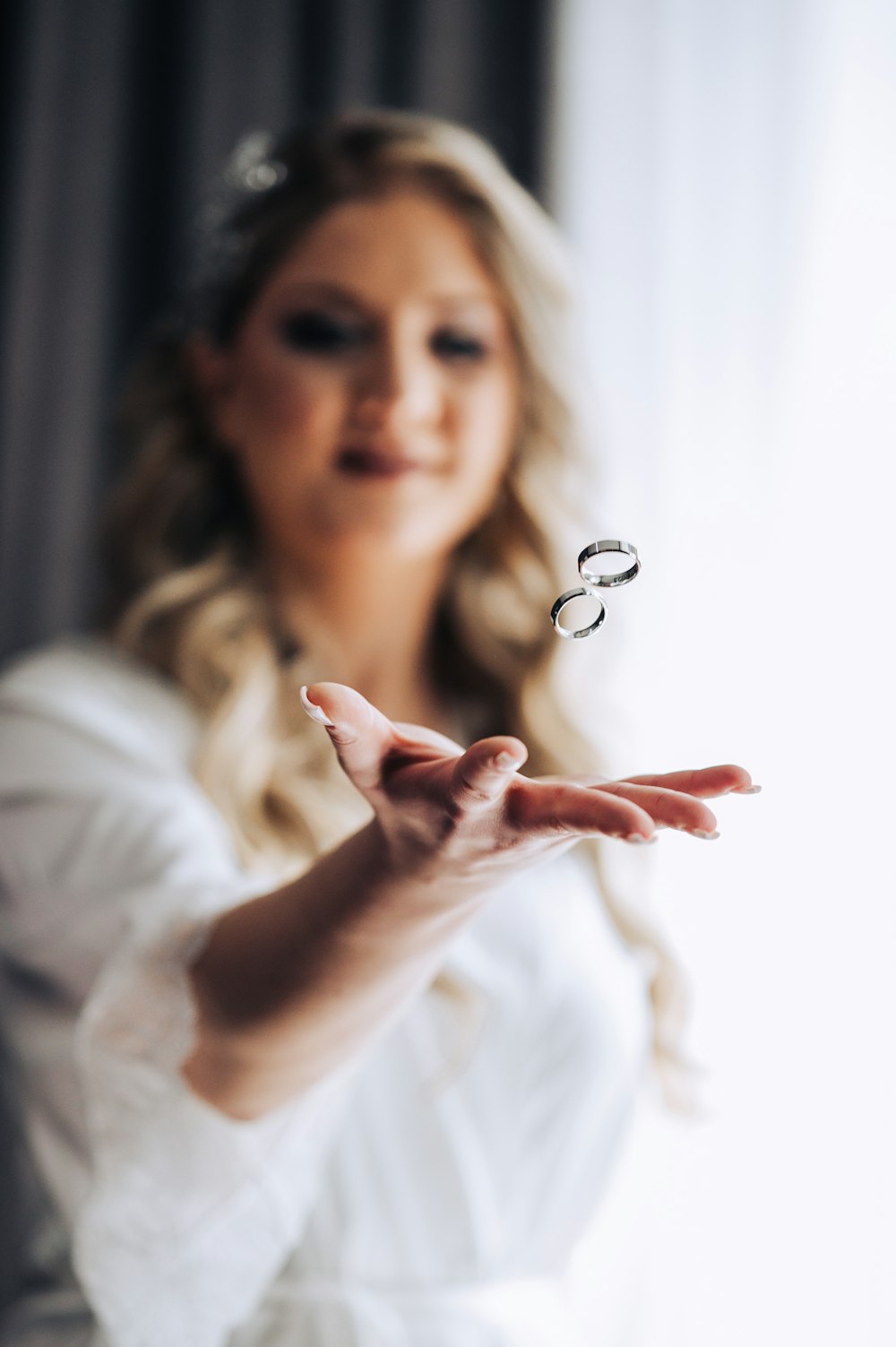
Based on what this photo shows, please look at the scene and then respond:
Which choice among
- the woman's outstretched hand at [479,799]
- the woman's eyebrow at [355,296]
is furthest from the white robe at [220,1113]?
the woman's eyebrow at [355,296]

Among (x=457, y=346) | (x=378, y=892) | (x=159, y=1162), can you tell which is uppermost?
(x=457, y=346)

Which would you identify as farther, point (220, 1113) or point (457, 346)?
point (457, 346)

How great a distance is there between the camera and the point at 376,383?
3.93 ft

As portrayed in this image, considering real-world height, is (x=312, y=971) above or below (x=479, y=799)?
below

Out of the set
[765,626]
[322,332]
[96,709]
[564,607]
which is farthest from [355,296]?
[564,607]

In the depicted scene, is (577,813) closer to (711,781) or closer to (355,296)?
(711,781)

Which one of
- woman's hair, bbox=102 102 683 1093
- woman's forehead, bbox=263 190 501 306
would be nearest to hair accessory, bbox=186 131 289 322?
woman's hair, bbox=102 102 683 1093

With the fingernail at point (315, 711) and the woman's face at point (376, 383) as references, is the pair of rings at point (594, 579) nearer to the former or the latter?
the fingernail at point (315, 711)

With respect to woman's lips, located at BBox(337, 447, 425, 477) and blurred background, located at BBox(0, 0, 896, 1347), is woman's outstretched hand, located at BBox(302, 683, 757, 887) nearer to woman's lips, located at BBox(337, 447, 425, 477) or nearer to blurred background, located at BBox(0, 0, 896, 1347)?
woman's lips, located at BBox(337, 447, 425, 477)

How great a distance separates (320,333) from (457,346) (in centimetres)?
15

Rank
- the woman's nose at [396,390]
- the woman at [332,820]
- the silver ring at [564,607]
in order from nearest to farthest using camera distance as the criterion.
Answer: the silver ring at [564,607], the woman at [332,820], the woman's nose at [396,390]

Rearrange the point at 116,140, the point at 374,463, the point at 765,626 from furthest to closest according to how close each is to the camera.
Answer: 1. the point at 116,140
2. the point at 765,626
3. the point at 374,463

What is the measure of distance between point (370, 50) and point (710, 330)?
714mm

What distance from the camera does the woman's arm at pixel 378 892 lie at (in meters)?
0.53
